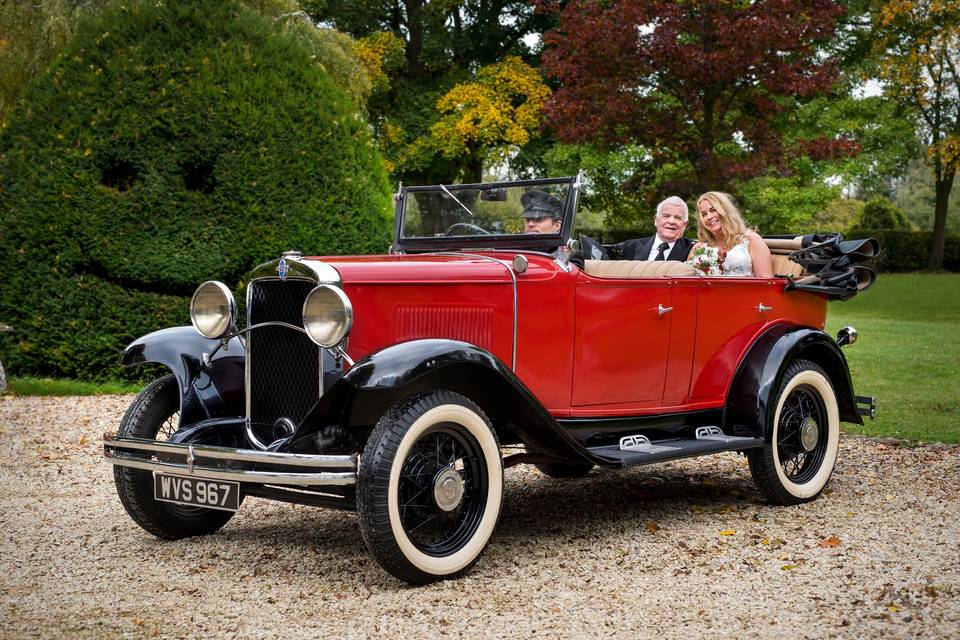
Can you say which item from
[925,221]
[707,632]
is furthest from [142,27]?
[925,221]

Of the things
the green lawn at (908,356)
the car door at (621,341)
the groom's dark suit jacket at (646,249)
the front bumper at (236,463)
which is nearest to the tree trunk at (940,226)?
the green lawn at (908,356)

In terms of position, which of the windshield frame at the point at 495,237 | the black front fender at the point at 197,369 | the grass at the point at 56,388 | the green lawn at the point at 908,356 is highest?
the windshield frame at the point at 495,237

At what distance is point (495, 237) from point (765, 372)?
173 centimetres

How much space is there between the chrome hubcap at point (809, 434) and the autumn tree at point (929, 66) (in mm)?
11984

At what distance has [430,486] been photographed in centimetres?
408

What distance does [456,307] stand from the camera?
4574 mm

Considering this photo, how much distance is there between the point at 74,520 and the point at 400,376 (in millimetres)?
2617

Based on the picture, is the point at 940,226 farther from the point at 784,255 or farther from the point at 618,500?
the point at 618,500

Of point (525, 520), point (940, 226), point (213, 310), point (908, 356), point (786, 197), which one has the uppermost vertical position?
point (786, 197)

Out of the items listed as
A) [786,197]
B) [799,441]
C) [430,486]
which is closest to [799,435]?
[799,441]

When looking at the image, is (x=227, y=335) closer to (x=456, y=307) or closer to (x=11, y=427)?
(x=456, y=307)

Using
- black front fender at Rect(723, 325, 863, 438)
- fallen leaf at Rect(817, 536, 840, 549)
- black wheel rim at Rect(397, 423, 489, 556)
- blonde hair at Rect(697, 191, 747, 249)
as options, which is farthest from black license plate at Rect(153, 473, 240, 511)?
blonde hair at Rect(697, 191, 747, 249)

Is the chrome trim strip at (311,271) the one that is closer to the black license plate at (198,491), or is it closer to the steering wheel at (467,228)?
the black license plate at (198,491)

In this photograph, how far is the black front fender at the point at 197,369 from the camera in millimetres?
4738
